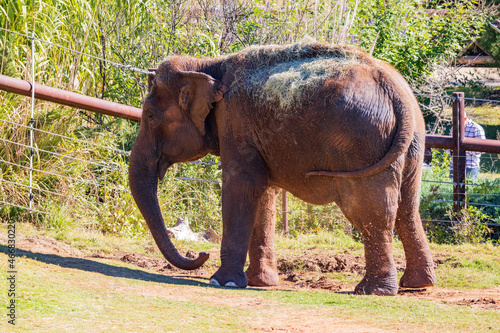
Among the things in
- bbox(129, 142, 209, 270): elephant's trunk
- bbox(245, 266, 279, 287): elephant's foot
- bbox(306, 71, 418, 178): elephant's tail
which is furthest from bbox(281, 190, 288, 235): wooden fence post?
bbox(306, 71, 418, 178): elephant's tail

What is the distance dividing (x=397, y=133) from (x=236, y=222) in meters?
1.65

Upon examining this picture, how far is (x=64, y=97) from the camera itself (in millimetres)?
8117

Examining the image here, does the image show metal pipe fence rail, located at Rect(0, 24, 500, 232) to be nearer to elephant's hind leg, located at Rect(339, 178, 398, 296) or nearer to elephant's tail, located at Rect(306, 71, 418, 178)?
elephant's tail, located at Rect(306, 71, 418, 178)

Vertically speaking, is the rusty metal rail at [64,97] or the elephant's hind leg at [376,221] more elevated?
the rusty metal rail at [64,97]

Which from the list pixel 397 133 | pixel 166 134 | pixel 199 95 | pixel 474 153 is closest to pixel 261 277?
pixel 166 134

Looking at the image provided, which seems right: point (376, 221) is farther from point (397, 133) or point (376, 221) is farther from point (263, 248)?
point (263, 248)

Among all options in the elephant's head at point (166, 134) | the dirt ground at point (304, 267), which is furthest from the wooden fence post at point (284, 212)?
the elephant's head at point (166, 134)

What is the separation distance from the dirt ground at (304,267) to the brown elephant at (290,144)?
259 mm

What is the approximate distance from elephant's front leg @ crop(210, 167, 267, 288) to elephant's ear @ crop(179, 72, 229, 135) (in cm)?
64

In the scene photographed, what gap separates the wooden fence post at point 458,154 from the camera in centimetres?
916

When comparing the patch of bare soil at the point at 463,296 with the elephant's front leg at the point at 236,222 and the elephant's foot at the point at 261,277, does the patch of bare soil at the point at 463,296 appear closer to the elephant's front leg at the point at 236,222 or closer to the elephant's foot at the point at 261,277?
the elephant's foot at the point at 261,277

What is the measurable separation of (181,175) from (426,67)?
5760 mm

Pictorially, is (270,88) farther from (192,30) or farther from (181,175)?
(192,30)

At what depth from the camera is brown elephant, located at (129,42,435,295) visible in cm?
607
